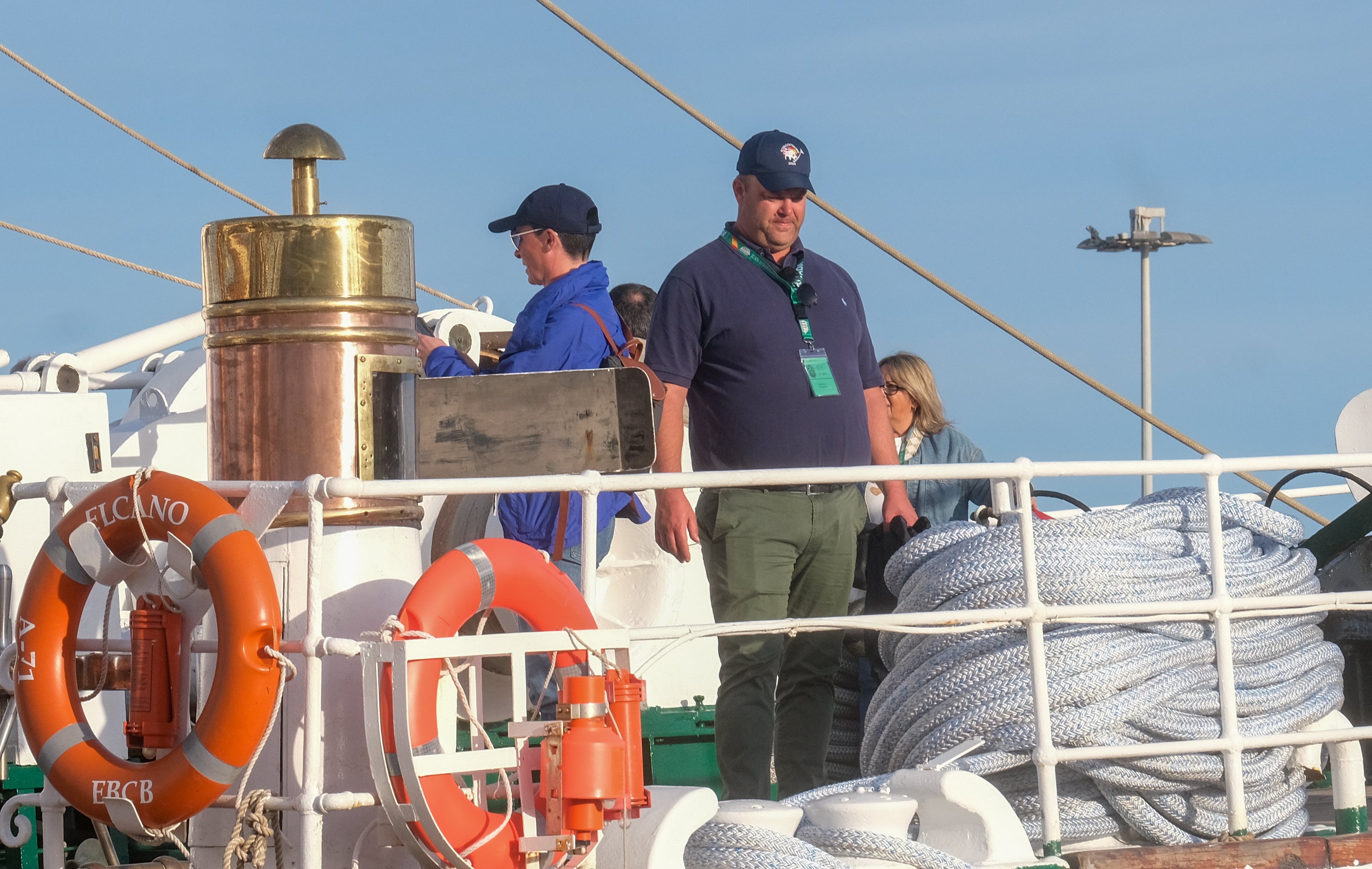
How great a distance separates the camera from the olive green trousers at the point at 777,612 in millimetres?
4559

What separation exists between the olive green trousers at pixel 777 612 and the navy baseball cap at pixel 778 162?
0.88m

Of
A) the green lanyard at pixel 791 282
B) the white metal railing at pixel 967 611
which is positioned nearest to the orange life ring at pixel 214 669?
the white metal railing at pixel 967 611

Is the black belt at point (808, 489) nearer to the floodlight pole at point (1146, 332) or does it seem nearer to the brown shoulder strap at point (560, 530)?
the brown shoulder strap at point (560, 530)

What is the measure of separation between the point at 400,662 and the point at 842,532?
184 cm

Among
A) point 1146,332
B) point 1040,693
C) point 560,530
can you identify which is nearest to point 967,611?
point 1040,693

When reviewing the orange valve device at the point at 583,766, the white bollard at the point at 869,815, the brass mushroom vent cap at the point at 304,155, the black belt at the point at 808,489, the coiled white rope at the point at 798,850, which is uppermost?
the brass mushroom vent cap at the point at 304,155

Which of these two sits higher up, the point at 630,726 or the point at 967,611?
the point at 967,611

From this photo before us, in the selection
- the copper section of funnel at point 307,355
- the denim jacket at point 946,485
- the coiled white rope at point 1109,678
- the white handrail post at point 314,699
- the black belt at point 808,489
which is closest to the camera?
the white handrail post at point 314,699

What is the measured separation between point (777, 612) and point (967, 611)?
2.26ft

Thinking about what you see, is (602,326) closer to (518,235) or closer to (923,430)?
(518,235)

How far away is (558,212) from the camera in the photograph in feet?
16.3

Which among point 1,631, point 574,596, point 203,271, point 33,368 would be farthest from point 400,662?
point 33,368

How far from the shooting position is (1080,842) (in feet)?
14.1

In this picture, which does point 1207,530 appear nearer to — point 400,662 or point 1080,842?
point 1080,842
